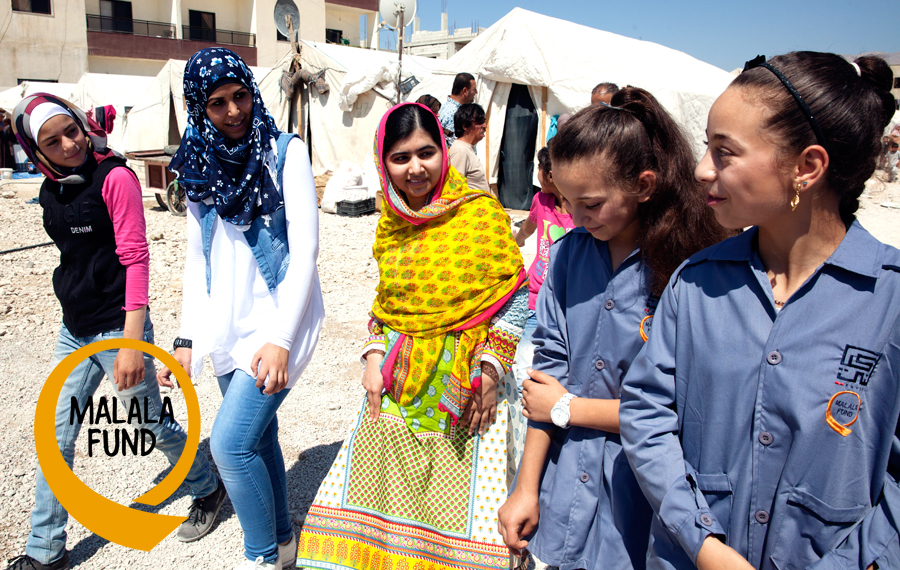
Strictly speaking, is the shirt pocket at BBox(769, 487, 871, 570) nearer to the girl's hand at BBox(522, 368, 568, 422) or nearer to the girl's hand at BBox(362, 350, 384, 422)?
the girl's hand at BBox(522, 368, 568, 422)

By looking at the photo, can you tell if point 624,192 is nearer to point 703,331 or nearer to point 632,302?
Answer: point 632,302

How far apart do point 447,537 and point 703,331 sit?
109 centimetres

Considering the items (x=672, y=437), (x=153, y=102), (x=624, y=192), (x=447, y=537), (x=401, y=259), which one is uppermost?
(x=153, y=102)

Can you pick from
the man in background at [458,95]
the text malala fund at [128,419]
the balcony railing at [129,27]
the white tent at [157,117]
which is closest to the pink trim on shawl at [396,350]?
the text malala fund at [128,419]

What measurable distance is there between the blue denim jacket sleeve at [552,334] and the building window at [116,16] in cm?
3316

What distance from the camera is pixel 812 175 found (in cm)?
105

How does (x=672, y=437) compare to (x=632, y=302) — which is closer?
(x=672, y=437)

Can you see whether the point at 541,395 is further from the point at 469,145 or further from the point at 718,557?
the point at 469,145

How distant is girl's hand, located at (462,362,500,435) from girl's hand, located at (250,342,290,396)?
2.06 ft

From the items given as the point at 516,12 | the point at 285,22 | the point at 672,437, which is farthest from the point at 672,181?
the point at 285,22

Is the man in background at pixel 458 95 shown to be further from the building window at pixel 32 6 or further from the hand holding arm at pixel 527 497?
the building window at pixel 32 6

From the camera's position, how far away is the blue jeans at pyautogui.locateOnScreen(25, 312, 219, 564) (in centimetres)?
230

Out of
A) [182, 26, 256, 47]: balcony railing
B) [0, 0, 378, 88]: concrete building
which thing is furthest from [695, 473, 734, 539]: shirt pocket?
[182, 26, 256, 47]: balcony railing

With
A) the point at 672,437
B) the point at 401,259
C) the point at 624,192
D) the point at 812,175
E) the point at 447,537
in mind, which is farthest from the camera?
the point at 401,259
